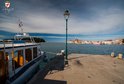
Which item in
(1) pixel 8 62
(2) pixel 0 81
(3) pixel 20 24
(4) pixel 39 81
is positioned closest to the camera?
(2) pixel 0 81

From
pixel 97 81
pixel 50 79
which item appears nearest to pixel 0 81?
pixel 50 79

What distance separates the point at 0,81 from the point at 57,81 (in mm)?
3763

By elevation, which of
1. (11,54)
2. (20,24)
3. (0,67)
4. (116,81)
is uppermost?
(20,24)

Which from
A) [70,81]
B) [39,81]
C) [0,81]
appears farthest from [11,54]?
[70,81]

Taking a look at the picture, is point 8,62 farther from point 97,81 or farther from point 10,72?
point 97,81

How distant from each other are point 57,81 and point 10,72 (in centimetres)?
330

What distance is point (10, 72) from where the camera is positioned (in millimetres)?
7246

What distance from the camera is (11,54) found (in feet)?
24.6

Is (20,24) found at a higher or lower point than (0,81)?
higher

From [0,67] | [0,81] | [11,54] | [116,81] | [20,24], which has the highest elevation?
[20,24]

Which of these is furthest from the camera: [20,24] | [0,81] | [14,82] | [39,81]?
[20,24]

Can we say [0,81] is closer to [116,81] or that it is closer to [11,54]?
[11,54]

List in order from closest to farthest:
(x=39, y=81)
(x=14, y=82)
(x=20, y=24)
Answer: (x=14, y=82) → (x=39, y=81) → (x=20, y=24)

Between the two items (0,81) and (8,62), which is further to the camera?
(8,62)
